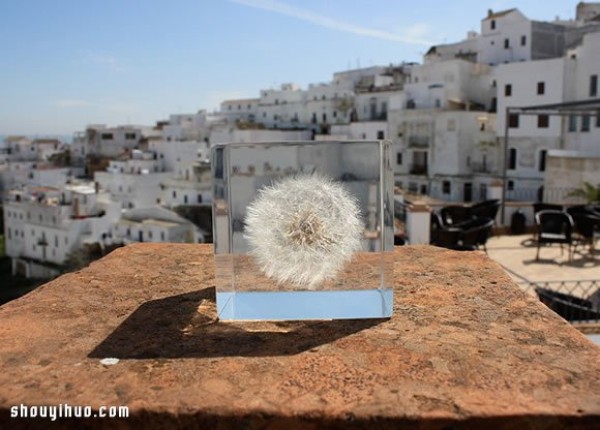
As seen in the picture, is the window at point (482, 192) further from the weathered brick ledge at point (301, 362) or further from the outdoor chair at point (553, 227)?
the weathered brick ledge at point (301, 362)

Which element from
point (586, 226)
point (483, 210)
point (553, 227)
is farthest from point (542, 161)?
point (586, 226)

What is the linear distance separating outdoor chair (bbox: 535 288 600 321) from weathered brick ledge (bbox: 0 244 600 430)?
435 centimetres

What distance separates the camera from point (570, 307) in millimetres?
6355

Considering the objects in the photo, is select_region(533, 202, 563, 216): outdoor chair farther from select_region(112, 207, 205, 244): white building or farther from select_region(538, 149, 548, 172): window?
select_region(112, 207, 205, 244): white building

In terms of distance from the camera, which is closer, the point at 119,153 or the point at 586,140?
the point at 586,140

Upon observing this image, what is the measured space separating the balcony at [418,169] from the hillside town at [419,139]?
65mm

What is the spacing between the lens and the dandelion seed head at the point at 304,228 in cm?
224

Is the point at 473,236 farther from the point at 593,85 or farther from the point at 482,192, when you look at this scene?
the point at 482,192

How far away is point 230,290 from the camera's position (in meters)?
2.25

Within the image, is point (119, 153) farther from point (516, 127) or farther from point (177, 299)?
point (177, 299)

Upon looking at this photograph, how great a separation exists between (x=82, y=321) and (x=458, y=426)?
1.30 m

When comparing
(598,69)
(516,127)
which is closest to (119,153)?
(516,127)

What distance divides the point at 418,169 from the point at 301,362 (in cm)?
3805

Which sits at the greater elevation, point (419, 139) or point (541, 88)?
point (541, 88)
